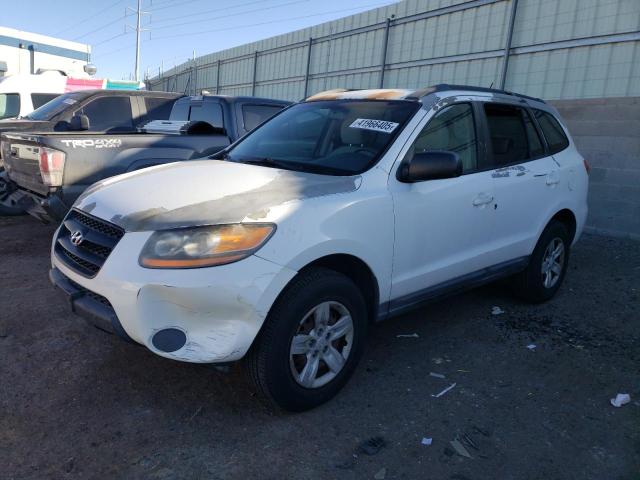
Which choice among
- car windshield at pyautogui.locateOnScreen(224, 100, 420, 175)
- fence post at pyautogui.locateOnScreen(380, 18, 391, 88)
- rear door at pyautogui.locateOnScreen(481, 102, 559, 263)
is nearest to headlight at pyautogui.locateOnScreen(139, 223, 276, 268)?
car windshield at pyautogui.locateOnScreen(224, 100, 420, 175)

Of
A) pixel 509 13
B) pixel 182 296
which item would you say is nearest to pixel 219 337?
pixel 182 296

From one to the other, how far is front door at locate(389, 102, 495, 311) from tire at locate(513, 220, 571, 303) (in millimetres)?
826

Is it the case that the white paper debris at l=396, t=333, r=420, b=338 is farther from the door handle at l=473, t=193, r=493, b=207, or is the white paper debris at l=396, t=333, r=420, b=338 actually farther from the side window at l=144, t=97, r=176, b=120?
the side window at l=144, t=97, r=176, b=120

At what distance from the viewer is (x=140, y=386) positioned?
10.0 feet

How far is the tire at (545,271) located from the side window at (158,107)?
561 centimetres

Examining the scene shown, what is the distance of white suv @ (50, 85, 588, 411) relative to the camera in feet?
7.93

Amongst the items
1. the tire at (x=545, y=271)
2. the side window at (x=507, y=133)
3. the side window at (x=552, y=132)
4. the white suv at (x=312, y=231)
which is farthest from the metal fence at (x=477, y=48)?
the white suv at (x=312, y=231)

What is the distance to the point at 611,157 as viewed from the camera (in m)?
7.22

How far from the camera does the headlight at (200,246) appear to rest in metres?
2.40

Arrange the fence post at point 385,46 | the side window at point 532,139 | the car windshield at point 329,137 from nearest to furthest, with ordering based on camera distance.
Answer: the car windshield at point 329,137
the side window at point 532,139
the fence post at point 385,46

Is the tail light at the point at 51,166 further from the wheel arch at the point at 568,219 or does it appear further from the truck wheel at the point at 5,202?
the wheel arch at the point at 568,219

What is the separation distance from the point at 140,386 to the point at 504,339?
8.69ft

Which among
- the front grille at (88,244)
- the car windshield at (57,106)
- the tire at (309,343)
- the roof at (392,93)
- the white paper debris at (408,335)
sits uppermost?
the roof at (392,93)

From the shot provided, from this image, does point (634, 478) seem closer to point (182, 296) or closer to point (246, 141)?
point (182, 296)
